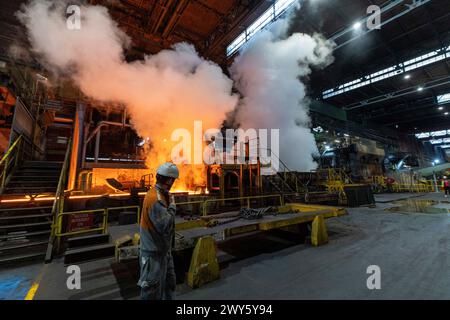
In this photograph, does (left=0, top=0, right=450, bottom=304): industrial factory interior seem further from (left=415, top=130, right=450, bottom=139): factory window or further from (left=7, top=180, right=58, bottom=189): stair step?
(left=415, top=130, right=450, bottom=139): factory window

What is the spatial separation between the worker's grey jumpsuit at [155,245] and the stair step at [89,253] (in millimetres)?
3021

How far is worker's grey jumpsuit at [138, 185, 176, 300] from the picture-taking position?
2025 mm

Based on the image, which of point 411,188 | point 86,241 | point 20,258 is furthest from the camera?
point 411,188

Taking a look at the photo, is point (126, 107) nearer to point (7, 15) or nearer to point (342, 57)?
point (7, 15)

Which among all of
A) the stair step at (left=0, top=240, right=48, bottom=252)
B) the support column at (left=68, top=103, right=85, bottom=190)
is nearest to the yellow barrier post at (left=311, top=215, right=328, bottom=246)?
the stair step at (left=0, top=240, right=48, bottom=252)

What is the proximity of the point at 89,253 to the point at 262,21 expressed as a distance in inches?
465

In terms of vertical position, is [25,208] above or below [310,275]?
above

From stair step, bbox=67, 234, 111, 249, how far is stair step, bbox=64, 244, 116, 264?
10.1 inches

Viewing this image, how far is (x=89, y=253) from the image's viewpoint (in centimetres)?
421

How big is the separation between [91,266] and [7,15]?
12.4m

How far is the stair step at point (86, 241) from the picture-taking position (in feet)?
14.8

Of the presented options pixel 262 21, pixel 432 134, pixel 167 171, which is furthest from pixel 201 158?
pixel 432 134

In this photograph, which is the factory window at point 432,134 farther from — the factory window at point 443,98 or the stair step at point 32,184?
the stair step at point 32,184

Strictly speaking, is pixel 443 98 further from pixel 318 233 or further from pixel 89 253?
pixel 89 253
